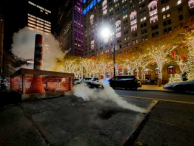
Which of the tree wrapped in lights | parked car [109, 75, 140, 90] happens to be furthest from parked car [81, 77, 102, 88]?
the tree wrapped in lights

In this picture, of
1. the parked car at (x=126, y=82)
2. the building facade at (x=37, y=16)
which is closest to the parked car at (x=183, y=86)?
the parked car at (x=126, y=82)

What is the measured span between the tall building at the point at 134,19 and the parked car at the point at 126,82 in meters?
10.4

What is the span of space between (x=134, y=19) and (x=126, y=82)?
44.5 m

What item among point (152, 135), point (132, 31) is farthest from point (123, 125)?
point (132, 31)

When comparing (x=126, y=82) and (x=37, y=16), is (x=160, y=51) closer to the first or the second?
(x=126, y=82)

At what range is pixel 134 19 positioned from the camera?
45344mm

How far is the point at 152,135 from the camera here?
2.29m

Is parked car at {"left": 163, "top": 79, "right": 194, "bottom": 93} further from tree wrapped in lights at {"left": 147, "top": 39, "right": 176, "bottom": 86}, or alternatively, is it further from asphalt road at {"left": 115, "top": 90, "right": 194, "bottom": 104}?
tree wrapped in lights at {"left": 147, "top": 39, "right": 176, "bottom": 86}

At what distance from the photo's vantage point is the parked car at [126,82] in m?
12.8

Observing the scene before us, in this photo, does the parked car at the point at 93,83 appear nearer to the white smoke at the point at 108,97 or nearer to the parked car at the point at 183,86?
the white smoke at the point at 108,97

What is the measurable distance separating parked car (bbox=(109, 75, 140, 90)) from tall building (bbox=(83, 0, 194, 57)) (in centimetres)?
1039

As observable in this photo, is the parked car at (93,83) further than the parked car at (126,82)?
Yes

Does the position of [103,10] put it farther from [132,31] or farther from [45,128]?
[45,128]

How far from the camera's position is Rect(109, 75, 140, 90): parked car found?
12.8 m
